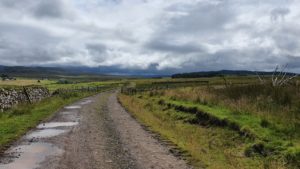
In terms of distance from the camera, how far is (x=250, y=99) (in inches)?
979

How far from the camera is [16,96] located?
38812 mm

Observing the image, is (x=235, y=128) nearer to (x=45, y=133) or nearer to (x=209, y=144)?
(x=209, y=144)

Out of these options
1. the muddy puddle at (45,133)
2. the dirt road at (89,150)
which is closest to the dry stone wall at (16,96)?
the muddy puddle at (45,133)

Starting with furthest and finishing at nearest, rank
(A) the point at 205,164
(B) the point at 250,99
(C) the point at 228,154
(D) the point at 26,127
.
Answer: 1. (B) the point at 250,99
2. (D) the point at 26,127
3. (C) the point at 228,154
4. (A) the point at 205,164

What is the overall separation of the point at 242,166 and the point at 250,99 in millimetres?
12894

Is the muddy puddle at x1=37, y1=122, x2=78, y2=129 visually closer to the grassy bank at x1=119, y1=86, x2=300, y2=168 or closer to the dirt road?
the dirt road

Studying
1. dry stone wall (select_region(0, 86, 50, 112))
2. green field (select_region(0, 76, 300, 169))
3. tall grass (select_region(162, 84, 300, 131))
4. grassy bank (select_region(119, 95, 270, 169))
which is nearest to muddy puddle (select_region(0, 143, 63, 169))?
green field (select_region(0, 76, 300, 169))

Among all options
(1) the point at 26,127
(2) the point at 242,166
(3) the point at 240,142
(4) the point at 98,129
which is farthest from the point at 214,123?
(1) the point at 26,127

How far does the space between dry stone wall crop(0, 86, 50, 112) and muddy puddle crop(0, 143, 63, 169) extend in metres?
18.2

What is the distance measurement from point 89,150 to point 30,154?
78.7 inches

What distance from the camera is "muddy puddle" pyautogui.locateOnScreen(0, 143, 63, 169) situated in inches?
493

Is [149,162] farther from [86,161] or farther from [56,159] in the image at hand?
[56,159]

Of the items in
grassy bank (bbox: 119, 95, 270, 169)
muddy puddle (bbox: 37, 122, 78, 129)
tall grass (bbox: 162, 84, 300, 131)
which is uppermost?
tall grass (bbox: 162, 84, 300, 131)

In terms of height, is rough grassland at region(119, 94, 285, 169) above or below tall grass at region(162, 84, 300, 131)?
below
